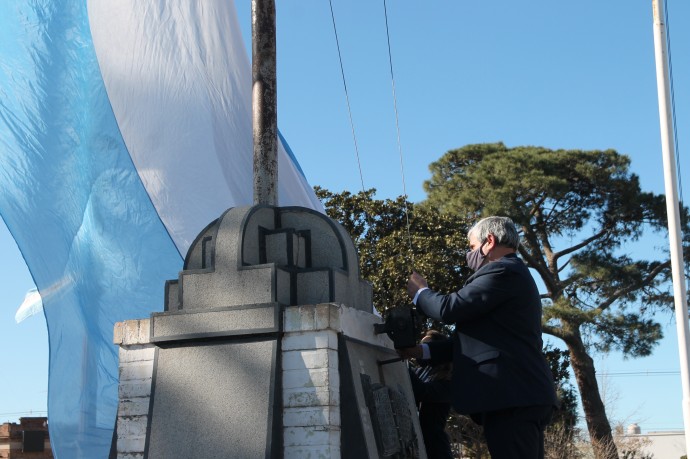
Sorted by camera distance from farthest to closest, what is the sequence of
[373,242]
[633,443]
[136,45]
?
[633,443] → [373,242] → [136,45]

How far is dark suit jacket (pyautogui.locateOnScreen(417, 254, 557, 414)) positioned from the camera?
4656 millimetres

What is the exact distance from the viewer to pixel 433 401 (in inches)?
236

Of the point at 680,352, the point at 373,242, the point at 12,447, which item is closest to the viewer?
the point at 680,352

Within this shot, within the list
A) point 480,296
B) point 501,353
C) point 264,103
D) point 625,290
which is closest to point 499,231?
point 480,296

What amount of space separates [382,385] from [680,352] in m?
6.62

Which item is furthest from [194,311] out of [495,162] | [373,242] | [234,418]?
[495,162]

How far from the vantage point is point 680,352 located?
35.3ft

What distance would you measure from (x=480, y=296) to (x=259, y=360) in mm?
1221

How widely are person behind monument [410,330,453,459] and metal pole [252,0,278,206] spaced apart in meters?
1.63

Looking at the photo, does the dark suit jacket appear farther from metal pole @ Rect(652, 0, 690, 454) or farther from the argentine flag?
metal pole @ Rect(652, 0, 690, 454)

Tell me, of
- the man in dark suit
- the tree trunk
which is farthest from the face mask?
the tree trunk

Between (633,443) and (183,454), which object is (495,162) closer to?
(633,443)

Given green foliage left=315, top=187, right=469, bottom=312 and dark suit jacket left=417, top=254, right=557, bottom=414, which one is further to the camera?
green foliage left=315, top=187, right=469, bottom=312

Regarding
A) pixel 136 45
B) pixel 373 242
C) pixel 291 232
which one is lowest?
pixel 291 232
